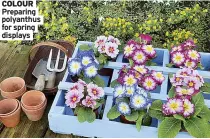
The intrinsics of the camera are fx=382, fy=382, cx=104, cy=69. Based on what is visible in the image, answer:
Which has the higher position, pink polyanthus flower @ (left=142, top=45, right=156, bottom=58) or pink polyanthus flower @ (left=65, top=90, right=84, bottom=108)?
pink polyanthus flower @ (left=142, top=45, right=156, bottom=58)

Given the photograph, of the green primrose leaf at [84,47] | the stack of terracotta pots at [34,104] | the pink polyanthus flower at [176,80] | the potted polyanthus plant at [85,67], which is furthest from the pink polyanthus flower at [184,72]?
the stack of terracotta pots at [34,104]

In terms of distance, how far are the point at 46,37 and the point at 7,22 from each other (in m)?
0.27

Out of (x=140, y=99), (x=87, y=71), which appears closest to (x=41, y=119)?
(x=87, y=71)

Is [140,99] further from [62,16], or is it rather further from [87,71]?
[62,16]

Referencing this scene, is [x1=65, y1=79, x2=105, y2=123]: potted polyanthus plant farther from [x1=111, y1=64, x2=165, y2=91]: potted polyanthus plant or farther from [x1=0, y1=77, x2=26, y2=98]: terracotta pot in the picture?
[x1=0, y1=77, x2=26, y2=98]: terracotta pot

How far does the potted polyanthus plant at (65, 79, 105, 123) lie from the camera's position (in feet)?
4.80

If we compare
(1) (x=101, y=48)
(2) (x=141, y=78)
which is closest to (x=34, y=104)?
(1) (x=101, y=48)

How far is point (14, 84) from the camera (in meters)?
1.74

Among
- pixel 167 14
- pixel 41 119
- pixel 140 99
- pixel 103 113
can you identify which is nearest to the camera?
pixel 140 99

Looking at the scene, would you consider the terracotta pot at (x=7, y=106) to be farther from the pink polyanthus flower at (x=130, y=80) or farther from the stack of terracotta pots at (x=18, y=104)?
the pink polyanthus flower at (x=130, y=80)

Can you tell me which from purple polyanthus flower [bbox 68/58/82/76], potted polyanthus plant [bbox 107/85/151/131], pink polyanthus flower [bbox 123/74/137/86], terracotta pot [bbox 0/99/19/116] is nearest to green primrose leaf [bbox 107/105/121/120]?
potted polyanthus plant [bbox 107/85/151/131]

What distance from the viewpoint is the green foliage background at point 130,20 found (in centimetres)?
240

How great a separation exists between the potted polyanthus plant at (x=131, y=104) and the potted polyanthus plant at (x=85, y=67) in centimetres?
15

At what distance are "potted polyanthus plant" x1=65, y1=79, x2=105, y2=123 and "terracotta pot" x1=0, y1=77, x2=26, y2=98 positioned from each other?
297 millimetres
